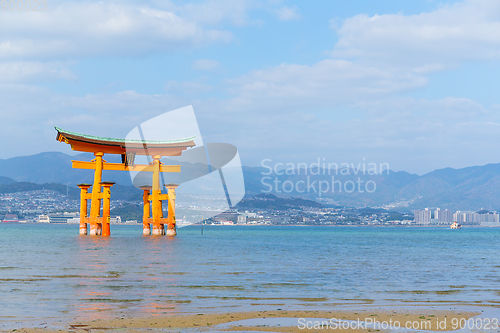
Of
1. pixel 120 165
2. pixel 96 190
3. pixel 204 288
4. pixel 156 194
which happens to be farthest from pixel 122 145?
pixel 204 288

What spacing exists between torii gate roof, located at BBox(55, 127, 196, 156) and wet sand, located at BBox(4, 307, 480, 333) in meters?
45.1

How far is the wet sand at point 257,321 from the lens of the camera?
9.86 m

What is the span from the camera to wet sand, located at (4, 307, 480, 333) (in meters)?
9.86

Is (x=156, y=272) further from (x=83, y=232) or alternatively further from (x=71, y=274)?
(x=83, y=232)

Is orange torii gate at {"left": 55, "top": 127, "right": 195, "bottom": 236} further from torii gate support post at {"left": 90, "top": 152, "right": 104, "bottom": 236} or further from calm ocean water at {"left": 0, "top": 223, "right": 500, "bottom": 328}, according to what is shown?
calm ocean water at {"left": 0, "top": 223, "right": 500, "bottom": 328}

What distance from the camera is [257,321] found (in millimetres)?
10758

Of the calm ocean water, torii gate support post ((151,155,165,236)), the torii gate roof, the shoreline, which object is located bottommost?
the calm ocean water

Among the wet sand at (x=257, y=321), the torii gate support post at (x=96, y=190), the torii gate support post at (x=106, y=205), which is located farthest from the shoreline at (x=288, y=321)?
the torii gate support post at (x=96, y=190)

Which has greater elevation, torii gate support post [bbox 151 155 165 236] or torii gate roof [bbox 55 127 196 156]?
torii gate roof [bbox 55 127 196 156]

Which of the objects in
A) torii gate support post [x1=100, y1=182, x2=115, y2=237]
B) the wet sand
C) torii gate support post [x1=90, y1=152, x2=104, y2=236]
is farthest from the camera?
torii gate support post [x1=100, y1=182, x2=115, y2=237]

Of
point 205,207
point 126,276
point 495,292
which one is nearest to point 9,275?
point 126,276

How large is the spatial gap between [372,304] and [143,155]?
164ft

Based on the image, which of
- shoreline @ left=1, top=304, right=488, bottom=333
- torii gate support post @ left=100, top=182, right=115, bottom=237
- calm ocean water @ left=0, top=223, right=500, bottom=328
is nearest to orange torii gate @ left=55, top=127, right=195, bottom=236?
torii gate support post @ left=100, top=182, right=115, bottom=237

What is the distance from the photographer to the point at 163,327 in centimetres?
999
